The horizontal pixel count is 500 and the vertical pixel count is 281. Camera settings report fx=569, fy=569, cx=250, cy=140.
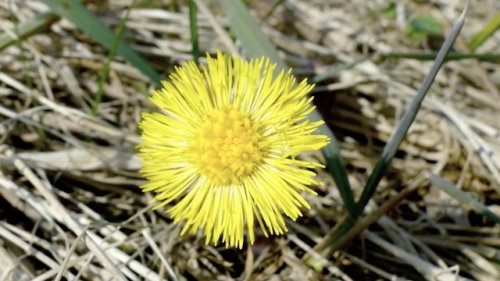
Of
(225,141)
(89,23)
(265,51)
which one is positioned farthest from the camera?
(89,23)

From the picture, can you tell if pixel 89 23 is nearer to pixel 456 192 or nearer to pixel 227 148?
pixel 227 148

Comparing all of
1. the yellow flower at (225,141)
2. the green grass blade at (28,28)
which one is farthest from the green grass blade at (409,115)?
the green grass blade at (28,28)

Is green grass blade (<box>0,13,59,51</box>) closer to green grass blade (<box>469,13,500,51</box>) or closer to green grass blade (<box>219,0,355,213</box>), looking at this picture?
green grass blade (<box>219,0,355,213</box>)

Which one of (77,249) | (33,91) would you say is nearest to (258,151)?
(77,249)

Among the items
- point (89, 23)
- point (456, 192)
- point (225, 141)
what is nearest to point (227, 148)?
point (225, 141)

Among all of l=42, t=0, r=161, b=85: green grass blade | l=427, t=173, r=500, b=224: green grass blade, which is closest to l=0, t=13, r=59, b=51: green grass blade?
l=42, t=0, r=161, b=85: green grass blade
